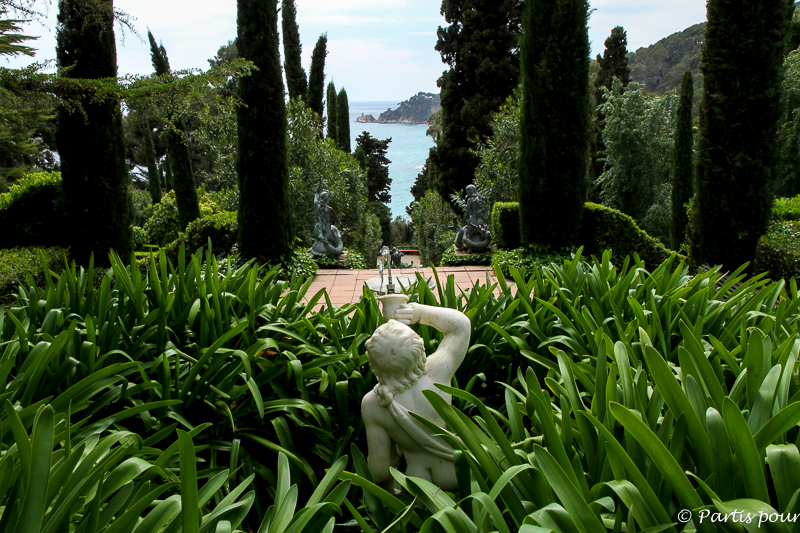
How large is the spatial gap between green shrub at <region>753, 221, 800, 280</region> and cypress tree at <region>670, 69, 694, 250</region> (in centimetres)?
436

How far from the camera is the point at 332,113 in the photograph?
2511 centimetres

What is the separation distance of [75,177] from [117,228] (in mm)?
922

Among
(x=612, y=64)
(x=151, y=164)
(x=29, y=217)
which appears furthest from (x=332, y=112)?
(x=29, y=217)

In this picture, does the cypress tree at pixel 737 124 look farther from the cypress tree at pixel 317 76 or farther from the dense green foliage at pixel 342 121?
the dense green foliage at pixel 342 121

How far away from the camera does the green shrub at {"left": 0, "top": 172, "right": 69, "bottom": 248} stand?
8133mm

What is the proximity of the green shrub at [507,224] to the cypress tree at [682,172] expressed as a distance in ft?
13.8

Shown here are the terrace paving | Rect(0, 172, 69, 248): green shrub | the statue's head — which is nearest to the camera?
the statue's head

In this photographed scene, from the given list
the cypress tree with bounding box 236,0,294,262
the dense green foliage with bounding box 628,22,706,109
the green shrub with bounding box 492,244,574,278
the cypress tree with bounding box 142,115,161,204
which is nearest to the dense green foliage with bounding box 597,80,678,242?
the green shrub with bounding box 492,244,574,278

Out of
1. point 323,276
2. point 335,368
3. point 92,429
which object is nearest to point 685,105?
point 323,276

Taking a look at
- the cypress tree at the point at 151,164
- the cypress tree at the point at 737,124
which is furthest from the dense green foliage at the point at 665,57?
the cypress tree at the point at 737,124

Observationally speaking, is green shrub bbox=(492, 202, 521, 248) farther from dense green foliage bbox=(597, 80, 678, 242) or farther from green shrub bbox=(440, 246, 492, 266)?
dense green foliage bbox=(597, 80, 678, 242)

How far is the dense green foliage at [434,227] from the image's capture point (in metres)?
16.6

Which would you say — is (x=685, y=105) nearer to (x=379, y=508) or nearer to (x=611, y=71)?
(x=611, y=71)

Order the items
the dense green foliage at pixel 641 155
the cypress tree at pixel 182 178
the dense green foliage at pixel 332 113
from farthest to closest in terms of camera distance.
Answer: the dense green foliage at pixel 332 113 < the dense green foliage at pixel 641 155 < the cypress tree at pixel 182 178
